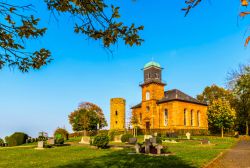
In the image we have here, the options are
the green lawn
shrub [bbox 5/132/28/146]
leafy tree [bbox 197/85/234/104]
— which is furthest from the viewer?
leafy tree [bbox 197/85/234/104]

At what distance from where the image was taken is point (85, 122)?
5981 centimetres

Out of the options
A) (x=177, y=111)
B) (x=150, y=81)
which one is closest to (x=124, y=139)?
(x=177, y=111)

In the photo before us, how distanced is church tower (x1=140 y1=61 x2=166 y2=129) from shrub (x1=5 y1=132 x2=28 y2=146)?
28.7 m

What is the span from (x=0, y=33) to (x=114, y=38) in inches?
102

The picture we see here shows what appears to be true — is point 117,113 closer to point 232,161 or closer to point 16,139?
point 16,139

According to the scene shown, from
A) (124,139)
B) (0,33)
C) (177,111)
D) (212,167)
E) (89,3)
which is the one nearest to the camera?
(89,3)

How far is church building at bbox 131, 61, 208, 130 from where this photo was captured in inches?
2077

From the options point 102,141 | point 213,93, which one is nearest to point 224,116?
point 213,93

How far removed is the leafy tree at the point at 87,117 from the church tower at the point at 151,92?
558 inches

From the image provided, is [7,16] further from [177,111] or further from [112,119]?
[112,119]

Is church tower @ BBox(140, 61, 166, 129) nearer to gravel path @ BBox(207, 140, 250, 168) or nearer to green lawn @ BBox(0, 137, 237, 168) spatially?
green lawn @ BBox(0, 137, 237, 168)

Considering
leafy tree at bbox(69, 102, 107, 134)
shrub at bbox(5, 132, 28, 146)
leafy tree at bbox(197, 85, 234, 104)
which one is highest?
leafy tree at bbox(197, 85, 234, 104)

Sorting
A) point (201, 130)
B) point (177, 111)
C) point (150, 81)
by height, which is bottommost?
point (201, 130)

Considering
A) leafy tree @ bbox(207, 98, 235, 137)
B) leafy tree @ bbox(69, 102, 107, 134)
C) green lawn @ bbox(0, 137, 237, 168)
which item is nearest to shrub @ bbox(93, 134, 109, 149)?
green lawn @ bbox(0, 137, 237, 168)
